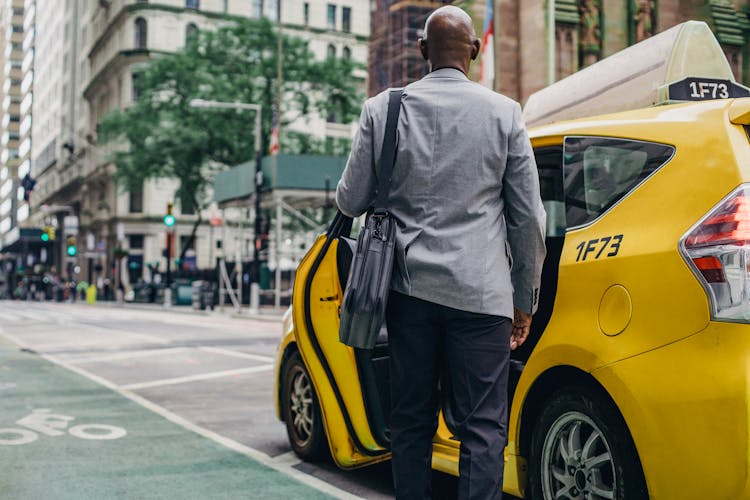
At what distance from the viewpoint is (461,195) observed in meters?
3.09

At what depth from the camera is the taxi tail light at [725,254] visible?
2.99m

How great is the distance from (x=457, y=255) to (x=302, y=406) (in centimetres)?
294

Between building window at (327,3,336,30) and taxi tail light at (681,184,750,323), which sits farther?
building window at (327,3,336,30)

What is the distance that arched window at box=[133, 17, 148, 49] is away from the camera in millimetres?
69562

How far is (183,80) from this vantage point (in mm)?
46719

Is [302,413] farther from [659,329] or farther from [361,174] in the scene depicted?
[659,329]

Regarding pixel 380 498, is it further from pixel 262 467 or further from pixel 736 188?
pixel 736 188

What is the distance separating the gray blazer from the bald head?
52 mm

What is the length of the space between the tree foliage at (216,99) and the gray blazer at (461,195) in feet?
141

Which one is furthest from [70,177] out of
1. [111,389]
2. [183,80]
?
[111,389]

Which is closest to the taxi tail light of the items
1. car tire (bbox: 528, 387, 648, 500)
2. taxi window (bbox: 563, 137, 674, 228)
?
taxi window (bbox: 563, 137, 674, 228)

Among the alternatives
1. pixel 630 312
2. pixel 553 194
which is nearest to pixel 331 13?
pixel 553 194

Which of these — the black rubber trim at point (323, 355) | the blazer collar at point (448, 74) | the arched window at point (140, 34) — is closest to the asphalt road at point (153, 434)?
the black rubber trim at point (323, 355)

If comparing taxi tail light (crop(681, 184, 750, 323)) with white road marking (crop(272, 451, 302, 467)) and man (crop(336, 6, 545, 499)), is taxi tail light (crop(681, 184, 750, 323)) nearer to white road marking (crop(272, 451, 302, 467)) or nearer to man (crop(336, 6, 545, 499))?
man (crop(336, 6, 545, 499))
